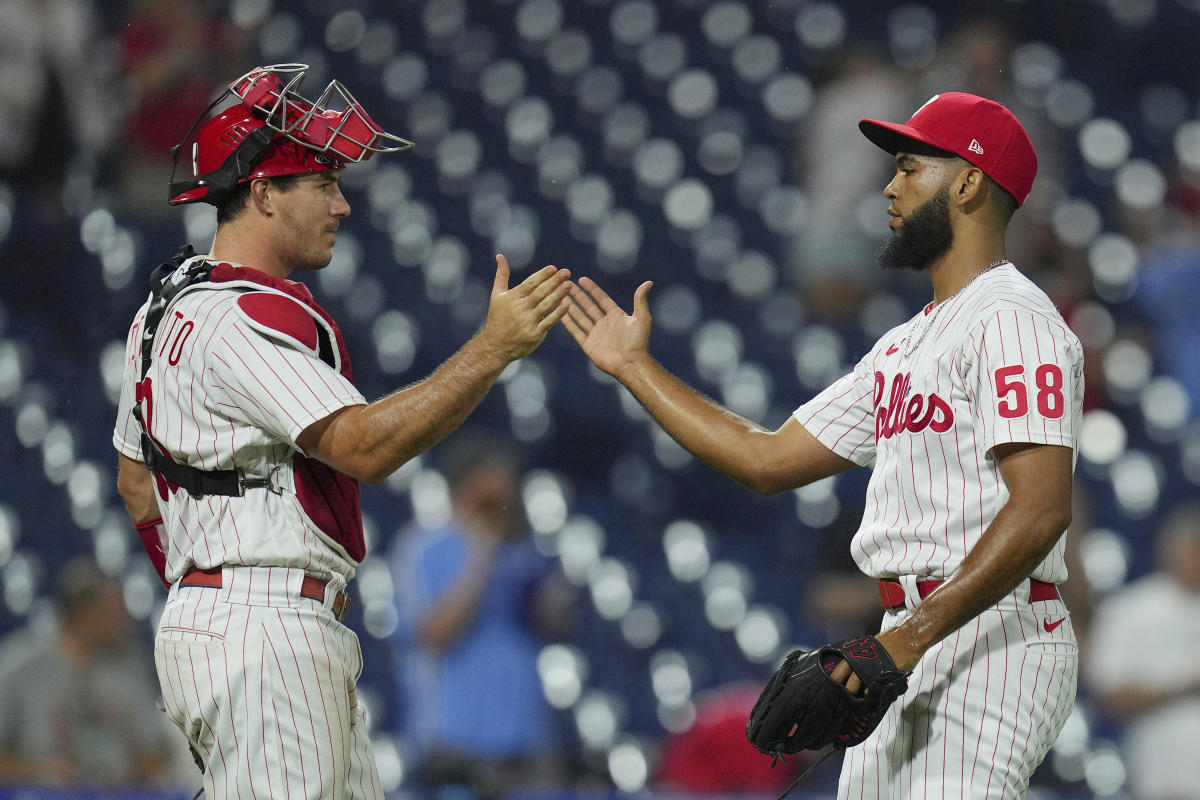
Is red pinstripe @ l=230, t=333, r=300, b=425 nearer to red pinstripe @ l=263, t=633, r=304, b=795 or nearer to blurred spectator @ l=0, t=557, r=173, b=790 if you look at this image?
red pinstripe @ l=263, t=633, r=304, b=795

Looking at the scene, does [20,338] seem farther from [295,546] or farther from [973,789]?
[973,789]

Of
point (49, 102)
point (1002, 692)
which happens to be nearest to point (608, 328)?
point (1002, 692)

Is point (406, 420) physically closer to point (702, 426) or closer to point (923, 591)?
point (702, 426)

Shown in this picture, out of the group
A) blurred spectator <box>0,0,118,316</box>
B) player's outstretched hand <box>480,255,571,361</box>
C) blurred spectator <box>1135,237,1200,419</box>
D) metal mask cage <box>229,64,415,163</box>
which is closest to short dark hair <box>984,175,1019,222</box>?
player's outstretched hand <box>480,255,571,361</box>

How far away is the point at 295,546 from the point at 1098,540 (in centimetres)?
366

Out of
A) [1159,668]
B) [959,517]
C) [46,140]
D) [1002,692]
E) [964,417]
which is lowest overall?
[1159,668]

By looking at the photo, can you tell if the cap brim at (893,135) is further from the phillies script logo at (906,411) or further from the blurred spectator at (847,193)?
the blurred spectator at (847,193)

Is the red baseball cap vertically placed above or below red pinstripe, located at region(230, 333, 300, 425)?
above

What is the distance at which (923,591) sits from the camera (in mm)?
2025

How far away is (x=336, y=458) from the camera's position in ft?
6.59

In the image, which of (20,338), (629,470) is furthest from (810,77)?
(20,338)

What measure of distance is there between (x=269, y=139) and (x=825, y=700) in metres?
1.20

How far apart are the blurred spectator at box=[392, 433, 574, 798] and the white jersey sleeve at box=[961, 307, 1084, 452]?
2275mm

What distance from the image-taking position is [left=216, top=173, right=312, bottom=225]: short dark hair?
2248 millimetres
